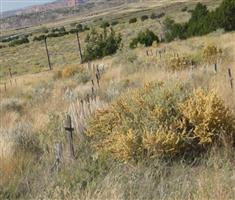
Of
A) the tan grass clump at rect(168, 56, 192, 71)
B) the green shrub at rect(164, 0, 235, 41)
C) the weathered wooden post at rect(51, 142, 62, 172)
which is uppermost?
the weathered wooden post at rect(51, 142, 62, 172)

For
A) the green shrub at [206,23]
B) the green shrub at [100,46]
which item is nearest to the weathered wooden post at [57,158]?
the green shrub at [206,23]

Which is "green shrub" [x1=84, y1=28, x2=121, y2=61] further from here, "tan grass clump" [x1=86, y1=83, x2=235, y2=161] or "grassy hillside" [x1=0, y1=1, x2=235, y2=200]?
"tan grass clump" [x1=86, y1=83, x2=235, y2=161]

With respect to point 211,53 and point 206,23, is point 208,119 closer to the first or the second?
point 211,53

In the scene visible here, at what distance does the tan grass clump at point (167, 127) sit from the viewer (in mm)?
6641

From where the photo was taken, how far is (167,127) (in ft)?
22.5

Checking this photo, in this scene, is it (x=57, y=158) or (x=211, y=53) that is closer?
(x=57, y=158)

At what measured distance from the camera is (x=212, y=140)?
688cm

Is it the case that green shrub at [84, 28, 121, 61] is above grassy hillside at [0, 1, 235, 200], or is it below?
below

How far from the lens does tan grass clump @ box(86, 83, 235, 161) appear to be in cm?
664

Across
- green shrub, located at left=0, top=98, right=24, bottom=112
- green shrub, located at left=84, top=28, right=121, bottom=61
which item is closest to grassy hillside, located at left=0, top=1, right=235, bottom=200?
green shrub, located at left=0, top=98, right=24, bottom=112

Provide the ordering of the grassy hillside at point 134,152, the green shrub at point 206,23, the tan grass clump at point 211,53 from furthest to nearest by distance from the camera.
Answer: the green shrub at point 206,23 < the tan grass clump at point 211,53 < the grassy hillside at point 134,152

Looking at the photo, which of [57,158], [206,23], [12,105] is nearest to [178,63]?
[12,105]

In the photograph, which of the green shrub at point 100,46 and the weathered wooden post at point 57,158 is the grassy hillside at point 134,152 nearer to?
the weathered wooden post at point 57,158

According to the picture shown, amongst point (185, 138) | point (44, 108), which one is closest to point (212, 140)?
point (185, 138)
